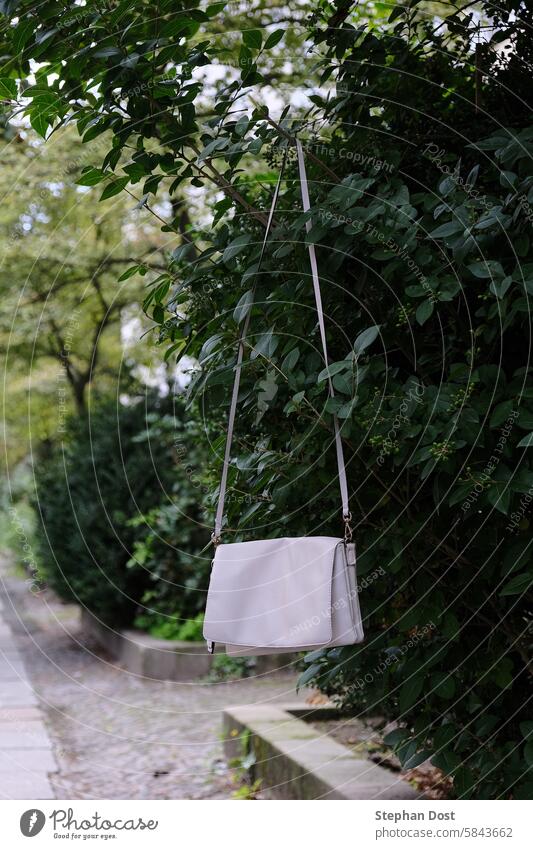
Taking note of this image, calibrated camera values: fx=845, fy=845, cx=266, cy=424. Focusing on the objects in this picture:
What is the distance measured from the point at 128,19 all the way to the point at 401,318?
1.06 meters

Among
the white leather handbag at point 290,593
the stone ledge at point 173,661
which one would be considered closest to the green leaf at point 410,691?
the white leather handbag at point 290,593

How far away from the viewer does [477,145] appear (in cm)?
201

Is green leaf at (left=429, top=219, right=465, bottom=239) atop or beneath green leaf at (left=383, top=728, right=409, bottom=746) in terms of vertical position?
atop

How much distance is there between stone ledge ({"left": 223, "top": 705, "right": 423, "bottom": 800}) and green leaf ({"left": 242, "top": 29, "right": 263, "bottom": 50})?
98.4 inches

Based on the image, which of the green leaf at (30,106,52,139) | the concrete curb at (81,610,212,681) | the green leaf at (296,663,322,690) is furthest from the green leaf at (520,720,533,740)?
the concrete curb at (81,610,212,681)

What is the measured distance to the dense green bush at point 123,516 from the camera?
761 cm

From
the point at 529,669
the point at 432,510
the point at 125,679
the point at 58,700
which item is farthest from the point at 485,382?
the point at 125,679

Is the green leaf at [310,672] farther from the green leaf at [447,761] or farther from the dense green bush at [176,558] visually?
the dense green bush at [176,558]

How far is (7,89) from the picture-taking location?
234cm

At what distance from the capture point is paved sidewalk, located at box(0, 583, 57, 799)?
3.96 m

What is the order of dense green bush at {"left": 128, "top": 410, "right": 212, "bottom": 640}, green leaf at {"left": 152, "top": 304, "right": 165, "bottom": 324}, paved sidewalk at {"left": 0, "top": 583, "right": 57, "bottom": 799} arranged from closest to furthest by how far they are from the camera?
green leaf at {"left": 152, "top": 304, "right": 165, "bottom": 324}, paved sidewalk at {"left": 0, "top": 583, "right": 57, "bottom": 799}, dense green bush at {"left": 128, "top": 410, "right": 212, "bottom": 640}

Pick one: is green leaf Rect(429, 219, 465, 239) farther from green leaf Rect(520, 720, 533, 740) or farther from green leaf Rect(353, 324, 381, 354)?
green leaf Rect(520, 720, 533, 740)

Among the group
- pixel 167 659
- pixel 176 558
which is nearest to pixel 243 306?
pixel 167 659
